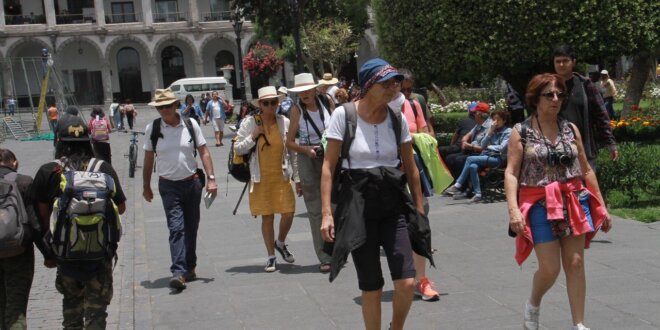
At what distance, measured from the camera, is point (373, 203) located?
4738 mm

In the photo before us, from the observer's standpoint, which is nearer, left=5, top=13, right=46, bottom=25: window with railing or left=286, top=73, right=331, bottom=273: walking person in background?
left=286, top=73, right=331, bottom=273: walking person in background

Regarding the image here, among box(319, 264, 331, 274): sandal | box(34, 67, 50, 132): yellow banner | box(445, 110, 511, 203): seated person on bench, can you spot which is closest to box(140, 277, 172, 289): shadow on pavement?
box(319, 264, 331, 274): sandal

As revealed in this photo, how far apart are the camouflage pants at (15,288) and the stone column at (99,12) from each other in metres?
49.9

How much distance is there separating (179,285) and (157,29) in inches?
1923

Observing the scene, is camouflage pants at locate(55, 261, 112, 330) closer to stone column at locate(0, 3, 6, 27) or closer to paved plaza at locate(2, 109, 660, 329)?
paved plaza at locate(2, 109, 660, 329)

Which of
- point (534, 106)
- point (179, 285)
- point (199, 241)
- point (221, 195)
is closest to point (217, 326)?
point (179, 285)

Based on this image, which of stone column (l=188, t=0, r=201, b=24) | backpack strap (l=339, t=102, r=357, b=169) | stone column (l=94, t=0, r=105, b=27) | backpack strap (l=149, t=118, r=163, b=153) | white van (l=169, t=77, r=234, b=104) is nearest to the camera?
backpack strap (l=339, t=102, r=357, b=169)

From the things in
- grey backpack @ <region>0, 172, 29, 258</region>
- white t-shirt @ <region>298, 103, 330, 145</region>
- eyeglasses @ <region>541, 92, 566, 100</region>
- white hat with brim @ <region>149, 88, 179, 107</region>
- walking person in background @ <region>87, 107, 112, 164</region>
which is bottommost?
walking person in background @ <region>87, 107, 112, 164</region>

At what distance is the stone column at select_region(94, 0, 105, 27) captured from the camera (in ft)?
172

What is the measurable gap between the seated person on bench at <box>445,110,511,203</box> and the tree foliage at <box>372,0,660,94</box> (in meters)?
2.25

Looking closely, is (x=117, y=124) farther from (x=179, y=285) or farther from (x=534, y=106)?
(x=534, y=106)

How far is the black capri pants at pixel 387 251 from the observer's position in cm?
468

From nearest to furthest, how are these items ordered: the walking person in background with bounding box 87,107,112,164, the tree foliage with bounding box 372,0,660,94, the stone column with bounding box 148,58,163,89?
the tree foliage with bounding box 372,0,660,94, the walking person in background with bounding box 87,107,112,164, the stone column with bounding box 148,58,163,89

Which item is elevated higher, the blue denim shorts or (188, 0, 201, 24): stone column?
(188, 0, 201, 24): stone column
